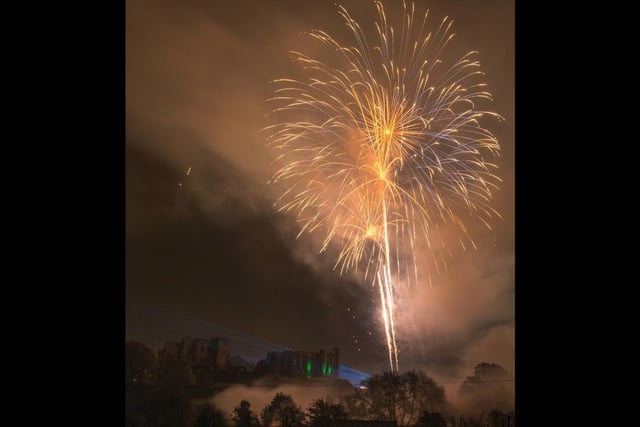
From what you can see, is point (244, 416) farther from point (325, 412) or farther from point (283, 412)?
point (325, 412)

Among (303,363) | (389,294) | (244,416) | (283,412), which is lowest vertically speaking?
(244,416)

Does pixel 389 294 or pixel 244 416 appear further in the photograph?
pixel 244 416

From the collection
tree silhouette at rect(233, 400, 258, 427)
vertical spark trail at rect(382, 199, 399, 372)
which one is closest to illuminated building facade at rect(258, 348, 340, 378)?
tree silhouette at rect(233, 400, 258, 427)

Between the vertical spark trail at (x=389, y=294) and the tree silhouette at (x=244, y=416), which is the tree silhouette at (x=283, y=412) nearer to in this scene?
the tree silhouette at (x=244, y=416)

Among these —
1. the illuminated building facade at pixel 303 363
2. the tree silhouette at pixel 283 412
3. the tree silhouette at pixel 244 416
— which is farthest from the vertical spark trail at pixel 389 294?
the tree silhouette at pixel 244 416

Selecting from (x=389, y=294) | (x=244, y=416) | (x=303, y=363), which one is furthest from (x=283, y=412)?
(x=389, y=294)

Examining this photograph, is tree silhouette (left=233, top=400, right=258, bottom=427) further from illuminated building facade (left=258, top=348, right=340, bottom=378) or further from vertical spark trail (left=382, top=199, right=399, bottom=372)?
vertical spark trail (left=382, top=199, right=399, bottom=372)
